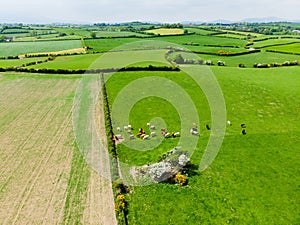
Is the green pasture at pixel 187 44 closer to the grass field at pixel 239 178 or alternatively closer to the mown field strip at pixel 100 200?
the grass field at pixel 239 178

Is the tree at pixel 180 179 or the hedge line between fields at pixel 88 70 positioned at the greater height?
the hedge line between fields at pixel 88 70

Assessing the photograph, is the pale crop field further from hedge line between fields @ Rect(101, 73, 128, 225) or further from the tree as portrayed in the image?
the tree

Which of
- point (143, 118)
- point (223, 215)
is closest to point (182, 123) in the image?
point (143, 118)

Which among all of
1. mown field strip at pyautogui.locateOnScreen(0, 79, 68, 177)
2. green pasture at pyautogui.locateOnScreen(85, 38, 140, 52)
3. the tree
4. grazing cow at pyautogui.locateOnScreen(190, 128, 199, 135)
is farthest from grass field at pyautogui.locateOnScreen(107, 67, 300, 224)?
green pasture at pyautogui.locateOnScreen(85, 38, 140, 52)

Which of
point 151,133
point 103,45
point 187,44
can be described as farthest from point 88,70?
point 187,44

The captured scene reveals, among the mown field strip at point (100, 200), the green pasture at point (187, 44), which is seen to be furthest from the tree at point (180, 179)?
the green pasture at point (187, 44)

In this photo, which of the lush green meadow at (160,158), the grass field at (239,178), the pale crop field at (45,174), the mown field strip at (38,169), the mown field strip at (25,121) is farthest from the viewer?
the mown field strip at (25,121)

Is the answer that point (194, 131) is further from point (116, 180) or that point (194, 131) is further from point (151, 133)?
point (116, 180)
